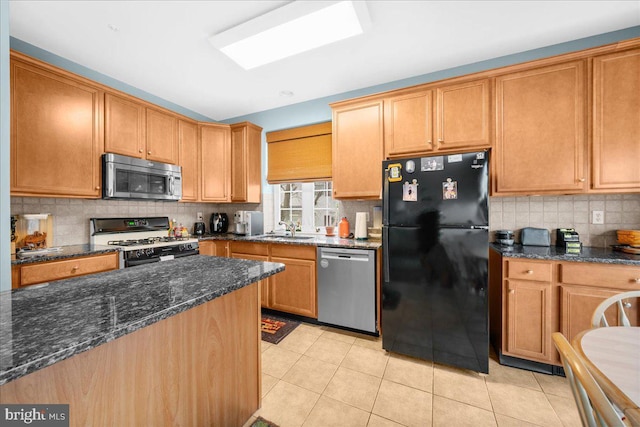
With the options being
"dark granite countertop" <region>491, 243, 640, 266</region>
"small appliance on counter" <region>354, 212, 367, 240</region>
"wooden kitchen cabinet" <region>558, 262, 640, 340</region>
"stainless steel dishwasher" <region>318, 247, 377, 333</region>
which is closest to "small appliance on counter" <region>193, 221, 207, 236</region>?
"stainless steel dishwasher" <region>318, 247, 377, 333</region>

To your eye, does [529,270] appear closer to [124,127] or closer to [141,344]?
[141,344]

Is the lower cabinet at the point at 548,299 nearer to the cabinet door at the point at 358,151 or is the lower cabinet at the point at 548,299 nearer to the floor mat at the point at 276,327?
the cabinet door at the point at 358,151

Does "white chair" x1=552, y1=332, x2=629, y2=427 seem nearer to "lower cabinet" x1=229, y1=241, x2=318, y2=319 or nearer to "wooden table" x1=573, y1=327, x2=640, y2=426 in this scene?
"wooden table" x1=573, y1=327, x2=640, y2=426

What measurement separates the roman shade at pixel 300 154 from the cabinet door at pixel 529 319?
2162 millimetres


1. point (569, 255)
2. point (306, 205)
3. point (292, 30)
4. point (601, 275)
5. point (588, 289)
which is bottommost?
point (588, 289)

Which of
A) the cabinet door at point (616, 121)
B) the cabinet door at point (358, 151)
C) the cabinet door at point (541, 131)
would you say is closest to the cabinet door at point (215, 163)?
the cabinet door at point (358, 151)

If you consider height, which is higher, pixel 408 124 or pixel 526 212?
pixel 408 124

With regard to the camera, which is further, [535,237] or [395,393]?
[535,237]

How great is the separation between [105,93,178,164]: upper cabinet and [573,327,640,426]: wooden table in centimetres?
356

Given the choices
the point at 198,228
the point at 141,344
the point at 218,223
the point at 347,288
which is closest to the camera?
the point at 141,344

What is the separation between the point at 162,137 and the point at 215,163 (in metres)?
0.70

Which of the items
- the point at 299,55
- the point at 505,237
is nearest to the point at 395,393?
the point at 505,237

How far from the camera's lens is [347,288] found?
8.26 feet

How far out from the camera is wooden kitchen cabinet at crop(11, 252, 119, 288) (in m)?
1.82
